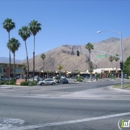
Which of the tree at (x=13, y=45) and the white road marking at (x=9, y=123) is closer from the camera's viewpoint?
the white road marking at (x=9, y=123)

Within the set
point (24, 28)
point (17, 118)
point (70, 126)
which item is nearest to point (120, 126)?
point (70, 126)

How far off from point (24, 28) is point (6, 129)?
55207 millimetres

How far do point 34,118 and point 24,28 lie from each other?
2096 inches

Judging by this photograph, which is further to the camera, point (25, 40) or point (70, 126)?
Result: point (25, 40)

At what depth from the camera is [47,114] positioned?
42.7ft

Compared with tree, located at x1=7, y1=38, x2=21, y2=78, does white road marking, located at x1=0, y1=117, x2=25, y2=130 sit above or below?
below

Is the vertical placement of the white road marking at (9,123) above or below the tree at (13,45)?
below

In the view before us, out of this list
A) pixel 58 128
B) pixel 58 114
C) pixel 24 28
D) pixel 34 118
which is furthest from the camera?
pixel 24 28

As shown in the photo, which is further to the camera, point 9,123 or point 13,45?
point 13,45

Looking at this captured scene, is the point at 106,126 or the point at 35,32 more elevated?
the point at 35,32

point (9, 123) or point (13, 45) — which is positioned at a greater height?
point (13, 45)

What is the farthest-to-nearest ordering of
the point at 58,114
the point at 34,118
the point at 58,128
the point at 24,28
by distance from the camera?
the point at 24,28
the point at 58,114
the point at 34,118
the point at 58,128

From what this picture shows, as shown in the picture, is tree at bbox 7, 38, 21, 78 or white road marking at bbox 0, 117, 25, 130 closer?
white road marking at bbox 0, 117, 25, 130

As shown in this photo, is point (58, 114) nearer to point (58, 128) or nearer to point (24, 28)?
point (58, 128)
